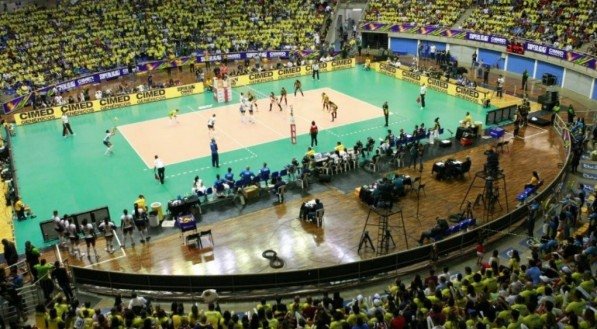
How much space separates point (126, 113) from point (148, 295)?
77.1 feet

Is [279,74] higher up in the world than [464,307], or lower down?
lower down

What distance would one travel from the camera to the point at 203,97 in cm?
4356

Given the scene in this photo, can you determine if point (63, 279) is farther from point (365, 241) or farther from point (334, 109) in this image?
point (334, 109)

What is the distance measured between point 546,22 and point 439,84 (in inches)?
434

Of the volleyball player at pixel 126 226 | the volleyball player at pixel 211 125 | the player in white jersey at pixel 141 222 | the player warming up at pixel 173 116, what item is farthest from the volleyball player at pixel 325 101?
the volleyball player at pixel 126 226

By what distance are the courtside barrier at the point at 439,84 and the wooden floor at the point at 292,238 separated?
37.5 feet

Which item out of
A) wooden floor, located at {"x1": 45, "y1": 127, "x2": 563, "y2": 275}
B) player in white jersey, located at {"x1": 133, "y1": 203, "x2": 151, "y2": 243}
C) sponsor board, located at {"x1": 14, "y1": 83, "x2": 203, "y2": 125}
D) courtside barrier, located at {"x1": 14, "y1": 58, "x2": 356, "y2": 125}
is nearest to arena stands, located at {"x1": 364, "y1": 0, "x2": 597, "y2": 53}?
courtside barrier, located at {"x1": 14, "y1": 58, "x2": 356, "y2": 125}

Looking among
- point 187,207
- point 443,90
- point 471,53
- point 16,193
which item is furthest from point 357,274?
point 471,53

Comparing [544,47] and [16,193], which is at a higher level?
[544,47]

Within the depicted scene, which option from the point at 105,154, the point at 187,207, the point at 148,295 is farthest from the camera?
the point at 105,154

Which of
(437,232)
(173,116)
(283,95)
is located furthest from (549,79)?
(173,116)

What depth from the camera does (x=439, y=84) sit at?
42219mm

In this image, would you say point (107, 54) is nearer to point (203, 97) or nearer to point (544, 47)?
point (203, 97)

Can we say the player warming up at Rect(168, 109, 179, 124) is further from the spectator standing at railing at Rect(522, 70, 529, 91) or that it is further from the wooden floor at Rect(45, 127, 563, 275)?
the spectator standing at railing at Rect(522, 70, 529, 91)
